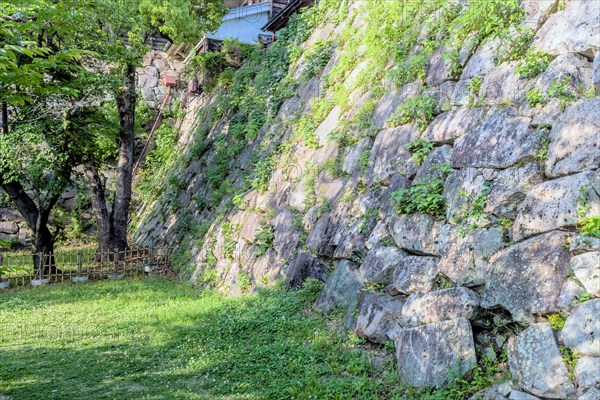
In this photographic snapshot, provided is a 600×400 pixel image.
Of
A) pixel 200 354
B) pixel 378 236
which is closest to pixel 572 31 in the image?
pixel 378 236

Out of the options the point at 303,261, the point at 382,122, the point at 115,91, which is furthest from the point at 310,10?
the point at 303,261

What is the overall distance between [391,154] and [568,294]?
4069mm

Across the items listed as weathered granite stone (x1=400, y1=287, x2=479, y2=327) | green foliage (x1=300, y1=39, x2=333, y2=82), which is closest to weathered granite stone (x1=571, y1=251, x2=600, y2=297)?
weathered granite stone (x1=400, y1=287, x2=479, y2=327)

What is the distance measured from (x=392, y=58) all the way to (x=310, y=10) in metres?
6.92

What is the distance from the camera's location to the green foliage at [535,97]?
5.86 meters

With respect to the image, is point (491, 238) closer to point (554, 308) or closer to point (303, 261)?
point (554, 308)

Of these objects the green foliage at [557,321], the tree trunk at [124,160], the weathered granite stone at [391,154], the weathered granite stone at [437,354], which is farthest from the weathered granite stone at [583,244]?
the tree trunk at [124,160]

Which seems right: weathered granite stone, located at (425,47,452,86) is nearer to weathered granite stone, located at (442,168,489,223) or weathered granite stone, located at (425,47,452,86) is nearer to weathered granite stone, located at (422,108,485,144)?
weathered granite stone, located at (422,108,485,144)

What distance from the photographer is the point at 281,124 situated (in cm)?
1385

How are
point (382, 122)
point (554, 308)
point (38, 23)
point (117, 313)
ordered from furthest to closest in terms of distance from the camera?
point (117, 313)
point (382, 122)
point (38, 23)
point (554, 308)

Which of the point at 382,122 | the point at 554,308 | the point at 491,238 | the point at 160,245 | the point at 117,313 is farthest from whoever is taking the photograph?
the point at 160,245

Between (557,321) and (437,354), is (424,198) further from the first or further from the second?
(557,321)

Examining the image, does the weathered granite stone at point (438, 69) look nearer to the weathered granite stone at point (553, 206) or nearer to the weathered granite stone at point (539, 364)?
the weathered granite stone at point (553, 206)

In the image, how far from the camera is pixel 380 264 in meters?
7.14
